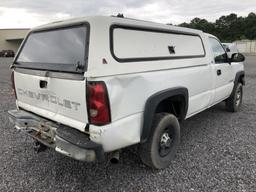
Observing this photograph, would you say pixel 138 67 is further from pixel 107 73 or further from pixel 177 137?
pixel 177 137

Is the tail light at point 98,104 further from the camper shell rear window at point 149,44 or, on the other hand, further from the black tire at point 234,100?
the black tire at point 234,100

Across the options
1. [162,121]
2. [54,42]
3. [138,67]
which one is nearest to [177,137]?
[162,121]

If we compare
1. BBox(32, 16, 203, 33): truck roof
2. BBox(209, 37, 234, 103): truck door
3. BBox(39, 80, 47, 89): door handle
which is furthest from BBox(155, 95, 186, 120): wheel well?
BBox(39, 80, 47, 89): door handle

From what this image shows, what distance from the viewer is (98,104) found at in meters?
2.43

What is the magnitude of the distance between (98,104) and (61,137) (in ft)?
1.91

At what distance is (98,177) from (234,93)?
4021 mm

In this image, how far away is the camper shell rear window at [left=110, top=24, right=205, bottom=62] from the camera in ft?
8.84

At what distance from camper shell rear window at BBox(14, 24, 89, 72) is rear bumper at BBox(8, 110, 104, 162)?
25.7 inches

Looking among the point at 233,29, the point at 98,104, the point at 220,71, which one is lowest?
the point at 98,104

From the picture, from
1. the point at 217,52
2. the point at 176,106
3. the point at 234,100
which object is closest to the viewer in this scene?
the point at 176,106

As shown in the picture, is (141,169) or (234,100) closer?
(141,169)

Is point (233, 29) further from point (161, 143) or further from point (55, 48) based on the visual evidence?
point (55, 48)

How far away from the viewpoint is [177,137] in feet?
11.8

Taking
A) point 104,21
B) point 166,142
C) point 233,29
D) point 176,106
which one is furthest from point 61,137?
point 233,29
